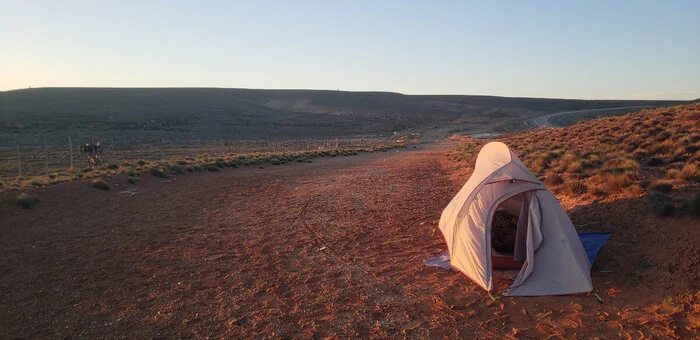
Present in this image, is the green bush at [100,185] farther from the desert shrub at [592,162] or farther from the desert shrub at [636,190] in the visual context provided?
the desert shrub at [636,190]

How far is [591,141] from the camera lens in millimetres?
17891

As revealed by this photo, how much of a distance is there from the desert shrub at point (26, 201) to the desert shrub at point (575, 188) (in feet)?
46.3

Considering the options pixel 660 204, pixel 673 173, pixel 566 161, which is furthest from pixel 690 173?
pixel 566 161

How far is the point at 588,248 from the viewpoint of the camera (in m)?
7.41

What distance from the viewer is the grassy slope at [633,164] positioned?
30.5 ft

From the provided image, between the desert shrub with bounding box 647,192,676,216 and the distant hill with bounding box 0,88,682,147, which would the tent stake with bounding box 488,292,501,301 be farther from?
the distant hill with bounding box 0,88,682,147

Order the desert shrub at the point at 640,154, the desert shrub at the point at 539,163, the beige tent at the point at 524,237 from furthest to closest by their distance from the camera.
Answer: the desert shrub at the point at 539,163
the desert shrub at the point at 640,154
the beige tent at the point at 524,237

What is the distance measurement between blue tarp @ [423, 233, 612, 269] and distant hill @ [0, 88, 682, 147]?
49247 mm

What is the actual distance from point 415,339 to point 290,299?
202cm

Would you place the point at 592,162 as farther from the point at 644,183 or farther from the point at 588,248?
the point at 588,248

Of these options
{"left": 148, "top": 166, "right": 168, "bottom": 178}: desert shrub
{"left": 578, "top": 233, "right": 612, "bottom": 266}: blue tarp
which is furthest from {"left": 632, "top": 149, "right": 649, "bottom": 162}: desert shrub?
{"left": 148, "top": 166, "right": 168, "bottom": 178}: desert shrub

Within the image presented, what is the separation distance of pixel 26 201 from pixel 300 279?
9.75 meters

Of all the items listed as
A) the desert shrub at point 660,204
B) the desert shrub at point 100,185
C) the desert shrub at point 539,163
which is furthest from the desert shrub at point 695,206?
the desert shrub at point 100,185

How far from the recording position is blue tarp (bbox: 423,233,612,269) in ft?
24.0
